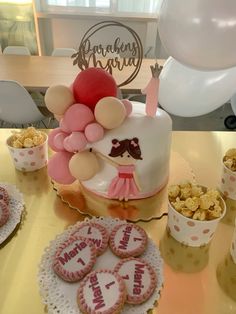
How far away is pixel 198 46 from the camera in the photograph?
2.18 feet

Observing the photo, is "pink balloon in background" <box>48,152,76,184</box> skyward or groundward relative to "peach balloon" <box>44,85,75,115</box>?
groundward

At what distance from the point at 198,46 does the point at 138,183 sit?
0.33m

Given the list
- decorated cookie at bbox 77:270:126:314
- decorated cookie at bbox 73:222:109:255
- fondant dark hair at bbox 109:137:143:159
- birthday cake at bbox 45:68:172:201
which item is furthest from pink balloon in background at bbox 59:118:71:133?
decorated cookie at bbox 77:270:126:314

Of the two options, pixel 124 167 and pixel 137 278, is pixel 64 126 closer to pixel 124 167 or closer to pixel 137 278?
pixel 124 167

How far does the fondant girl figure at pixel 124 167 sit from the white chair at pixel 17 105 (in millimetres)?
1203

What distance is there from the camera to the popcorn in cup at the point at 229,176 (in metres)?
0.76

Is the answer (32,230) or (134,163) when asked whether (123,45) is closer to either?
(134,163)

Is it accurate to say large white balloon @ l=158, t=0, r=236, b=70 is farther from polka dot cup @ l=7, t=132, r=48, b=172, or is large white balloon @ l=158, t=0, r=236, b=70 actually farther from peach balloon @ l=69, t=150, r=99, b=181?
polka dot cup @ l=7, t=132, r=48, b=172

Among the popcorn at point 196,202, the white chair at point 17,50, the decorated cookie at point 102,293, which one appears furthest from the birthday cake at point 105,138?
the white chair at point 17,50

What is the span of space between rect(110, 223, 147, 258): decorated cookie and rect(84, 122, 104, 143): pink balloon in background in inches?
7.6

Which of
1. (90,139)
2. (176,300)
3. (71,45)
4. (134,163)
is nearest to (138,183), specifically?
(134,163)

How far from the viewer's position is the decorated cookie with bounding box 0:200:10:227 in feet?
2.19

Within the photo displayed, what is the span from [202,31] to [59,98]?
33 centimetres

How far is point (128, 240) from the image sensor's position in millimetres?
622
